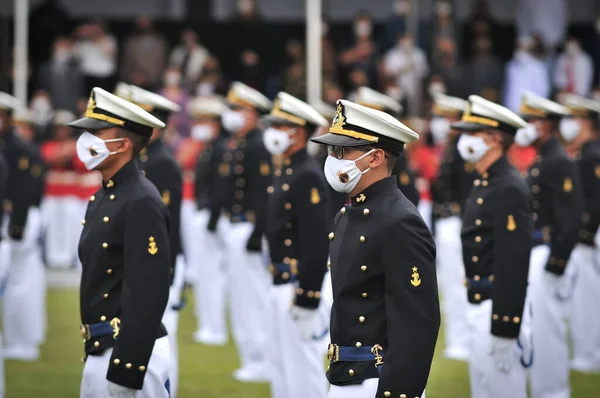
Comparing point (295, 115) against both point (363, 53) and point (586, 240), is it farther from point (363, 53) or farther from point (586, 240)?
point (363, 53)

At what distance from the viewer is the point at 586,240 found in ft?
36.8

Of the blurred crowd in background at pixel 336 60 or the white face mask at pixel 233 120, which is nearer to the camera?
the white face mask at pixel 233 120

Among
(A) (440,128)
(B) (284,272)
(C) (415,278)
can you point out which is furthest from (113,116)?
(A) (440,128)

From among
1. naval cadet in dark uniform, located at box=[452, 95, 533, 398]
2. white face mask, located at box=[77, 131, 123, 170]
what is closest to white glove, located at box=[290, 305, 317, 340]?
naval cadet in dark uniform, located at box=[452, 95, 533, 398]

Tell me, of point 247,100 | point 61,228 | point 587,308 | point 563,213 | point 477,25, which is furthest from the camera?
point 477,25

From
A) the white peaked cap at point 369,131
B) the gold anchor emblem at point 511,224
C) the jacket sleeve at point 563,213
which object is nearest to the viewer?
the white peaked cap at point 369,131

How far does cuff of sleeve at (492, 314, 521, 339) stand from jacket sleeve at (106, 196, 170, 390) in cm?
221

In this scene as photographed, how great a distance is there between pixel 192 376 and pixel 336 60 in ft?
34.1

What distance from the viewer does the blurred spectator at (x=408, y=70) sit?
63.4ft

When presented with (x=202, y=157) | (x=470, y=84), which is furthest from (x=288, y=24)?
(x=202, y=157)

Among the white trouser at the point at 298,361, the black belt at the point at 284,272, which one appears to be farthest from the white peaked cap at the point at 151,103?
the white trouser at the point at 298,361

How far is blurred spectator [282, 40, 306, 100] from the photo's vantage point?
60.4 ft

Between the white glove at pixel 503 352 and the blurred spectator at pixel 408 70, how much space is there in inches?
486

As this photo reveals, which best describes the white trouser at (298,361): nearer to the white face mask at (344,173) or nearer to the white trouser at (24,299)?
the white face mask at (344,173)
